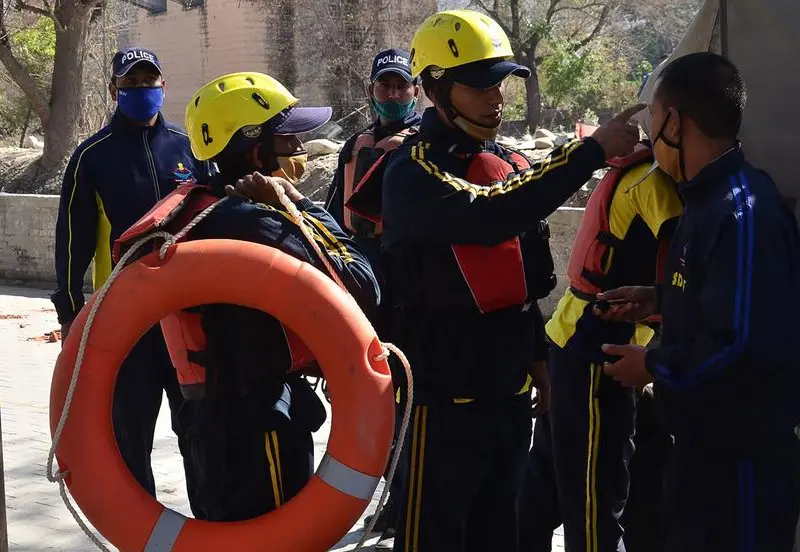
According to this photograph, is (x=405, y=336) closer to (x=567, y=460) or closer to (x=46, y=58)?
(x=567, y=460)

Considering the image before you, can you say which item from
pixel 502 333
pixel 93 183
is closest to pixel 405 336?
pixel 502 333

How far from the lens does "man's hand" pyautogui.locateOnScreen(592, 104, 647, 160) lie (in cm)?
290

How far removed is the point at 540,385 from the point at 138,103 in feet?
7.95

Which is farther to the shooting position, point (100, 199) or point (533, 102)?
point (533, 102)

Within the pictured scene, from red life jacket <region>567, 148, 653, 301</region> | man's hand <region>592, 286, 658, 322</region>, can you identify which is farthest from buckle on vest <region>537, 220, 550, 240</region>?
red life jacket <region>567, 148, 653, 301</region>

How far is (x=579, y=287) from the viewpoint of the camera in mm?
3750

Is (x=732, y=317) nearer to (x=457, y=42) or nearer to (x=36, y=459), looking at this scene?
(x=457, y=42)

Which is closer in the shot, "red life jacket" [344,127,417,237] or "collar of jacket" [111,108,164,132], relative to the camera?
Answer: "collar of jacket" [111,108,164,132]

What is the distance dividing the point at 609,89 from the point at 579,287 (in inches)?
1157

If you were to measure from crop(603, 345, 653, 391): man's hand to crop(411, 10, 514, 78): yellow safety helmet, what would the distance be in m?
0.97

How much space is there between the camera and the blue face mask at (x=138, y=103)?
15.8 ft

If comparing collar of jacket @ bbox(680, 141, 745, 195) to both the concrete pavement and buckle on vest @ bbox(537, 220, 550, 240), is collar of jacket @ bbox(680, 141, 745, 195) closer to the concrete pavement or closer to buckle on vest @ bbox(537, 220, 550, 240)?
buckle on vest @ bbox(537, 220, 550, 240)

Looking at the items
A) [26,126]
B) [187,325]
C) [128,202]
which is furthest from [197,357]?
[26,126]

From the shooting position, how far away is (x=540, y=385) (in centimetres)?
350
